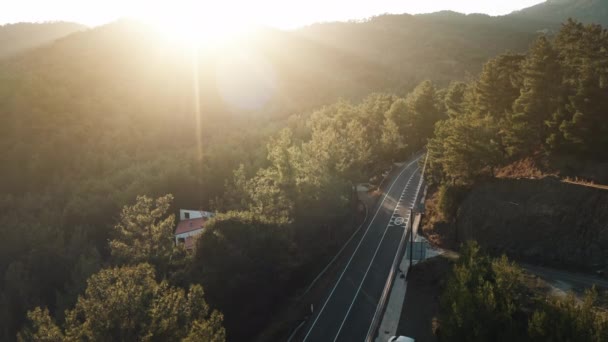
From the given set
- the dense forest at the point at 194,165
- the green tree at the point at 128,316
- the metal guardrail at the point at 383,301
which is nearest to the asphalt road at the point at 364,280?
the metal guardrail at the point at 383,301

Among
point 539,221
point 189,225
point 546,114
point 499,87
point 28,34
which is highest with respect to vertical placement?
point 28,34

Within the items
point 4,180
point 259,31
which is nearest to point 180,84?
point 4,180

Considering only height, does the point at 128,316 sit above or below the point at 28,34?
below

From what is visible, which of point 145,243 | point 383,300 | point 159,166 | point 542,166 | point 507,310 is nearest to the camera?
point 507,310

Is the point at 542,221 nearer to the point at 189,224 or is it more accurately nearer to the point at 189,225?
the point at 189,225

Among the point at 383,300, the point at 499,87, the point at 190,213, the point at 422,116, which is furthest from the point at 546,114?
the point at 190,213

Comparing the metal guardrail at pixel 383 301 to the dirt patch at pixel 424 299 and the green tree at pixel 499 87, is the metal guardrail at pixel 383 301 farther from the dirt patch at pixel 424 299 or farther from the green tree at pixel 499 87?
the green tree at pixel 499 87

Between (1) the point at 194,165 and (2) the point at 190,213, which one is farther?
(1) the point at 194,165
